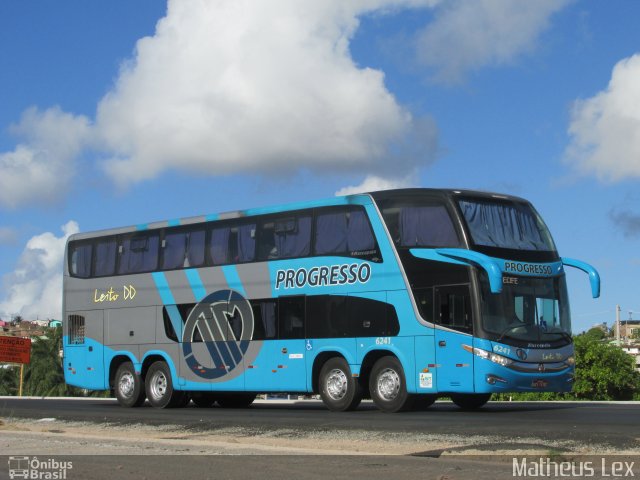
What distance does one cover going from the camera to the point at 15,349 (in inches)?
2039

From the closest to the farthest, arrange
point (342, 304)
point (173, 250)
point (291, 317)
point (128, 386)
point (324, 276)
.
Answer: point (342, 304) < point (324, 276) < point (291, 317) < point (173, 250) < point (128, 386)

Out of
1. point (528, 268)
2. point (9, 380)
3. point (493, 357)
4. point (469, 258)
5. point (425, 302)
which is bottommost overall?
point (9, 380)

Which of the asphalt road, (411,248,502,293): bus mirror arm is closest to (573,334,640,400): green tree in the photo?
(411,248,502,293): bus mirror arm

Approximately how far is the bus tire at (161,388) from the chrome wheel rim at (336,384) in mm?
5337

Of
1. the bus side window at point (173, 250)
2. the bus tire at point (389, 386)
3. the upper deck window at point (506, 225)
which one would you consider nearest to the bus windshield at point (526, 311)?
the upper deck window at point (506, 225)

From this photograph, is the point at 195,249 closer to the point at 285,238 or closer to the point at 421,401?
the point at 285,238

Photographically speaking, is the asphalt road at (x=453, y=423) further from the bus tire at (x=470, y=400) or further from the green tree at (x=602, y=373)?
the green tree at (x=602, y=373)

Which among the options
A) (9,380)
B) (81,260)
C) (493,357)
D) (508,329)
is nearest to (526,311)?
(508,329)

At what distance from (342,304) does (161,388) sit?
6.56 metres

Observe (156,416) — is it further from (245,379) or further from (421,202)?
(421,202)

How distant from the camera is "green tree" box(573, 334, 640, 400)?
70.5 m

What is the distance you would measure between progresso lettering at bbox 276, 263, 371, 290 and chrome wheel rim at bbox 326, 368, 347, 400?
188 cm

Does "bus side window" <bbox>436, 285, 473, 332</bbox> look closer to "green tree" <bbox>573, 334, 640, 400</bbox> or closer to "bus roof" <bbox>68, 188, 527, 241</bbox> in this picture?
"bus roof" <bbox>68, 188, 527, 241</bbox>

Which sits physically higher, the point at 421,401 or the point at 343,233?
the point at 343,233
